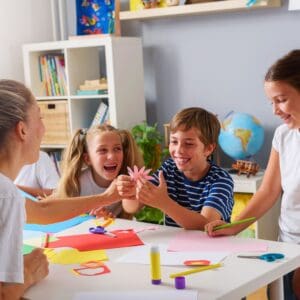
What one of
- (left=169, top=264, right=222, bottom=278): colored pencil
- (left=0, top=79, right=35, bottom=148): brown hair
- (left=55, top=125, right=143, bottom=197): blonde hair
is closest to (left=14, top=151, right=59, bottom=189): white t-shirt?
(left=55, top=125, right=143, bottom=197): blonde hair

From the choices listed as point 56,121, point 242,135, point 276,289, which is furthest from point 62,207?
point 56,121

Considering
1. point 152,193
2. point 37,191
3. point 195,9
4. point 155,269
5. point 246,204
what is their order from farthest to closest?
point 195,9
point 246,204
point 37,191
point 152,193
point 155,269

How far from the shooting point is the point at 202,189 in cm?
243

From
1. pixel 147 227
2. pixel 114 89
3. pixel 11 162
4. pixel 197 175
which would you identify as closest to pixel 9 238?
pixel 11 162

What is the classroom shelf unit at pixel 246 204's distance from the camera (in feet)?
12.0

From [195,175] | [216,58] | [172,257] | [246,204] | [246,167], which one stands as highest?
[216,58]

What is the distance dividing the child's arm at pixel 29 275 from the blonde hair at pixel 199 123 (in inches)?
34.7

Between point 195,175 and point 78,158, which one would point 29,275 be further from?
point 78,158

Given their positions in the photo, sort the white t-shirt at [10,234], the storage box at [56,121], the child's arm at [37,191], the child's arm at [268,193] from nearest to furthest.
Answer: the white t-shirt at [10,234] → the child's arm at [268,193] → the child's arm at [37,191] → the storage box at [56,121]

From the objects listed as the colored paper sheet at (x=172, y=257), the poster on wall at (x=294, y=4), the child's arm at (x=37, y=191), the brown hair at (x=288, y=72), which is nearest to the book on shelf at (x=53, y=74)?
the child's arm at (x=37, y=191)

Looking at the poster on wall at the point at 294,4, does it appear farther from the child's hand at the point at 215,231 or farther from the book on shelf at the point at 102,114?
the child's hand at the point at 215,231

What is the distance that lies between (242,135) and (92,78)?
136 centimetres

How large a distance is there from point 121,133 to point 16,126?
1.23 m

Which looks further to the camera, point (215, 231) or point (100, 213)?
point (100, 213)
